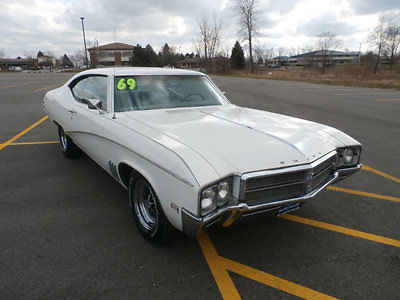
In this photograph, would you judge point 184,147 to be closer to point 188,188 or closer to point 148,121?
point 188,188

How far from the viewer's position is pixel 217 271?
2250 mm

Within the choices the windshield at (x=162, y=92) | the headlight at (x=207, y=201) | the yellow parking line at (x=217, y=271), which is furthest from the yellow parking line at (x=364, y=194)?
the headlight at (x=207, y=201)

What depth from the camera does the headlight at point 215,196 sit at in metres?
1.88

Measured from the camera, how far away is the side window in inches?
133

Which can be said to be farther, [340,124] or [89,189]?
[340,124]

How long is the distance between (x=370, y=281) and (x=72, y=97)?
420 centimetres

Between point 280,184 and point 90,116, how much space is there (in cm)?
230

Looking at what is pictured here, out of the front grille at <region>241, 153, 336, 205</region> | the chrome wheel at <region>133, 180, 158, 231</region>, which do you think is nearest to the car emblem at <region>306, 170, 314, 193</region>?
the front grille at <region>241, 153, 336, 205</region>

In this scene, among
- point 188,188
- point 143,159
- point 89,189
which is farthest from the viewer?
point 89,189

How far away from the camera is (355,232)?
276 centimetres

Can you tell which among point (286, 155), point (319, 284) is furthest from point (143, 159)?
point (319, 284)

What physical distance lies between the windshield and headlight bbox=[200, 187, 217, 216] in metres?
→ 1.65

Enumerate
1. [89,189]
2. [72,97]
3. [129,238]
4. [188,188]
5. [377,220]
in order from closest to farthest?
[188,188], [129,238], [377,220], [89,189], [72,97]

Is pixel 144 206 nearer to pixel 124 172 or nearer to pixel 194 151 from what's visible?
pixel 124 172
